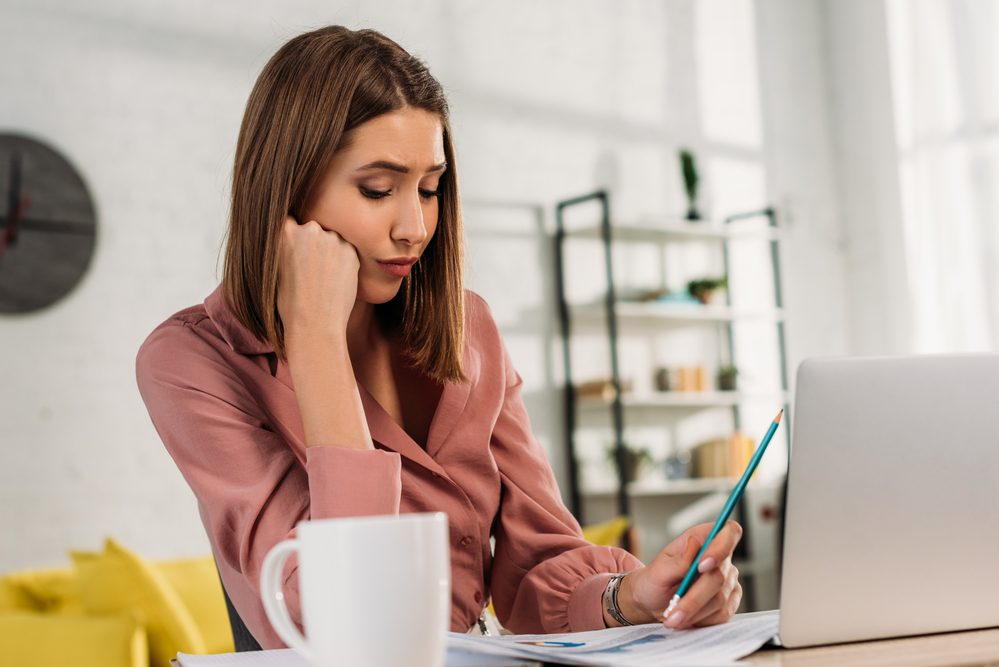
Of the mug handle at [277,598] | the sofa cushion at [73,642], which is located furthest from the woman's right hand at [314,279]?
the sofa cushion at [73,642]

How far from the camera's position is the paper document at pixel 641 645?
77 cm

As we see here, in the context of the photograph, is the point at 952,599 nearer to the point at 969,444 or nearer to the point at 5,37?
the point at 969,444

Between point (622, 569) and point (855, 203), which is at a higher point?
point (855, 203)

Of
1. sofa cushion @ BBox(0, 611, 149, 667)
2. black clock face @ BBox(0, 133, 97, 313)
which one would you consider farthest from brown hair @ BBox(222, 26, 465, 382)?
black clock face @ BBox(0, 133, 97, 313)

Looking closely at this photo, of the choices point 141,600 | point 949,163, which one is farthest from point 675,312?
point 141,600

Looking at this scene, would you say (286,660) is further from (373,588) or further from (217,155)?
(217,155)

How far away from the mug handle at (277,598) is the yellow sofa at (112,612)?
1926 mm

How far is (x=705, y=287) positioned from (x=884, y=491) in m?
3.95

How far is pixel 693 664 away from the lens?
737mm

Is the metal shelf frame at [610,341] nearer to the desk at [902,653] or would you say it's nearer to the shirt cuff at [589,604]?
the shirt cuff at [589,604]

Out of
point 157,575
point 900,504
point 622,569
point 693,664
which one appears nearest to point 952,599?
point 900,504

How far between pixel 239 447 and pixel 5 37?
277 cm

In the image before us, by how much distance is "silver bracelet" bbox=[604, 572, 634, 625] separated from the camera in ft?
3.63

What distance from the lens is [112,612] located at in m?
2.64
